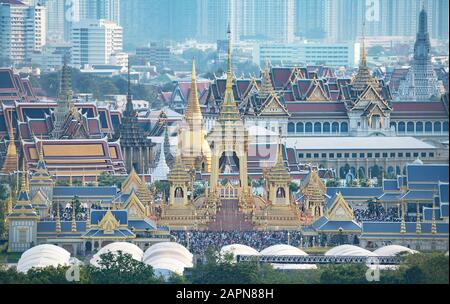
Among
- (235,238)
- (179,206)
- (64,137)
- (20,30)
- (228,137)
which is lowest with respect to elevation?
(235,238)

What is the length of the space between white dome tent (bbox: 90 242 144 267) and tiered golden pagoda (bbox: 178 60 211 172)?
7.21 meters

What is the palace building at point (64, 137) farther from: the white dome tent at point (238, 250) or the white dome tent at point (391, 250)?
the white dome tent at point (391, 250)

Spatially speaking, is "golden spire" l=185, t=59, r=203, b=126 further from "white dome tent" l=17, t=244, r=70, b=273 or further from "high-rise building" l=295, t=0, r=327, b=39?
"high-rise building" l=295, t=0, r=327, b=39

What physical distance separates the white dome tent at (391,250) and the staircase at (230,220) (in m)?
2.81

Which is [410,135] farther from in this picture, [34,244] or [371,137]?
[34,244]

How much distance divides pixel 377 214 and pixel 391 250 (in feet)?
14.9

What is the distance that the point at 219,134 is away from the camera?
3266 cm

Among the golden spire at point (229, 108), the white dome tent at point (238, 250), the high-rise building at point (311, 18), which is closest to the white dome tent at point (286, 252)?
the white dome tent at point (238, 250)

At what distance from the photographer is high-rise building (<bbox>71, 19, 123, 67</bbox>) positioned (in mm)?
68812

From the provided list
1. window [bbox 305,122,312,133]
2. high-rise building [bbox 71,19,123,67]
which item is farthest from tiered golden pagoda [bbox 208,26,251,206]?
high-rise building [bbox 71,19,123,67]

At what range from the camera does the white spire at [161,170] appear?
34.3 metres

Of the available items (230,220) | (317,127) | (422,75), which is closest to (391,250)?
(230,220)

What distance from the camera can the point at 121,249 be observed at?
26.0 meters

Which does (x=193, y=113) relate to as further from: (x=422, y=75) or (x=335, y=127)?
(x=422, y=75)
